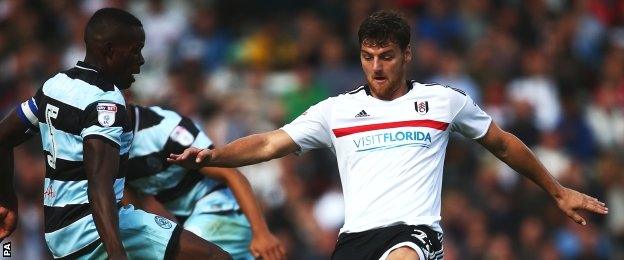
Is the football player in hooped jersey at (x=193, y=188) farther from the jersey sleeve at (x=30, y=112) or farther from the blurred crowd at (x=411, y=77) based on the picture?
the blurred crowd at (x=411, y=77)

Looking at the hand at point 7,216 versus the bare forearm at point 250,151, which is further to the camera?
the hand at point 7,216

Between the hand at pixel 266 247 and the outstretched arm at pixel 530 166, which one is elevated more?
the outstretched arm at pixel 530 166

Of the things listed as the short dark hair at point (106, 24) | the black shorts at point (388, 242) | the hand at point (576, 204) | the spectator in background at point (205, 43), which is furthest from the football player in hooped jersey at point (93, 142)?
the spectator in background at point (205, 43)

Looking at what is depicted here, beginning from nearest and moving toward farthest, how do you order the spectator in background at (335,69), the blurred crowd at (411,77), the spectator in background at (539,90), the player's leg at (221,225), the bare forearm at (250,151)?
the bare forearm at (250,151) < the player's leg at (221,225) < the blurred crowd at (411,77) < the spectator in background at (539,90) < the spectator in background at (335,69)

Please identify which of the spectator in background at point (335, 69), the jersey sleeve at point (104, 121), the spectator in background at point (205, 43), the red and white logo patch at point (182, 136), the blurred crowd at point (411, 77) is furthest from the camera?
the spectator in background at point (205, 43)

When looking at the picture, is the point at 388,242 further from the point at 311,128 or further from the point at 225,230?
the point at 225,230

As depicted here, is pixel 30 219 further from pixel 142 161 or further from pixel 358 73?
pixel 142 161

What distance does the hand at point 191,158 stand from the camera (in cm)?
706

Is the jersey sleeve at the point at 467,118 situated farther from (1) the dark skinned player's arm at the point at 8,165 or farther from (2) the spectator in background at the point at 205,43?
(2) the spectator in background at the point at 205,43

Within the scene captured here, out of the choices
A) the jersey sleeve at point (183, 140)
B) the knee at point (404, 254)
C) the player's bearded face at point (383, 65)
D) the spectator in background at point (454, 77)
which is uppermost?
the player's bearded face at point (383, 65)

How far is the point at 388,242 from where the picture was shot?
24.2 ft

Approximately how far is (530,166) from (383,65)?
114 centimetres

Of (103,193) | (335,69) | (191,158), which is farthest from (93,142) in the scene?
(335,69)

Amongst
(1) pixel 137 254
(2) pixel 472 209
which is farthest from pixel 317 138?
(2) pixel 472 209
